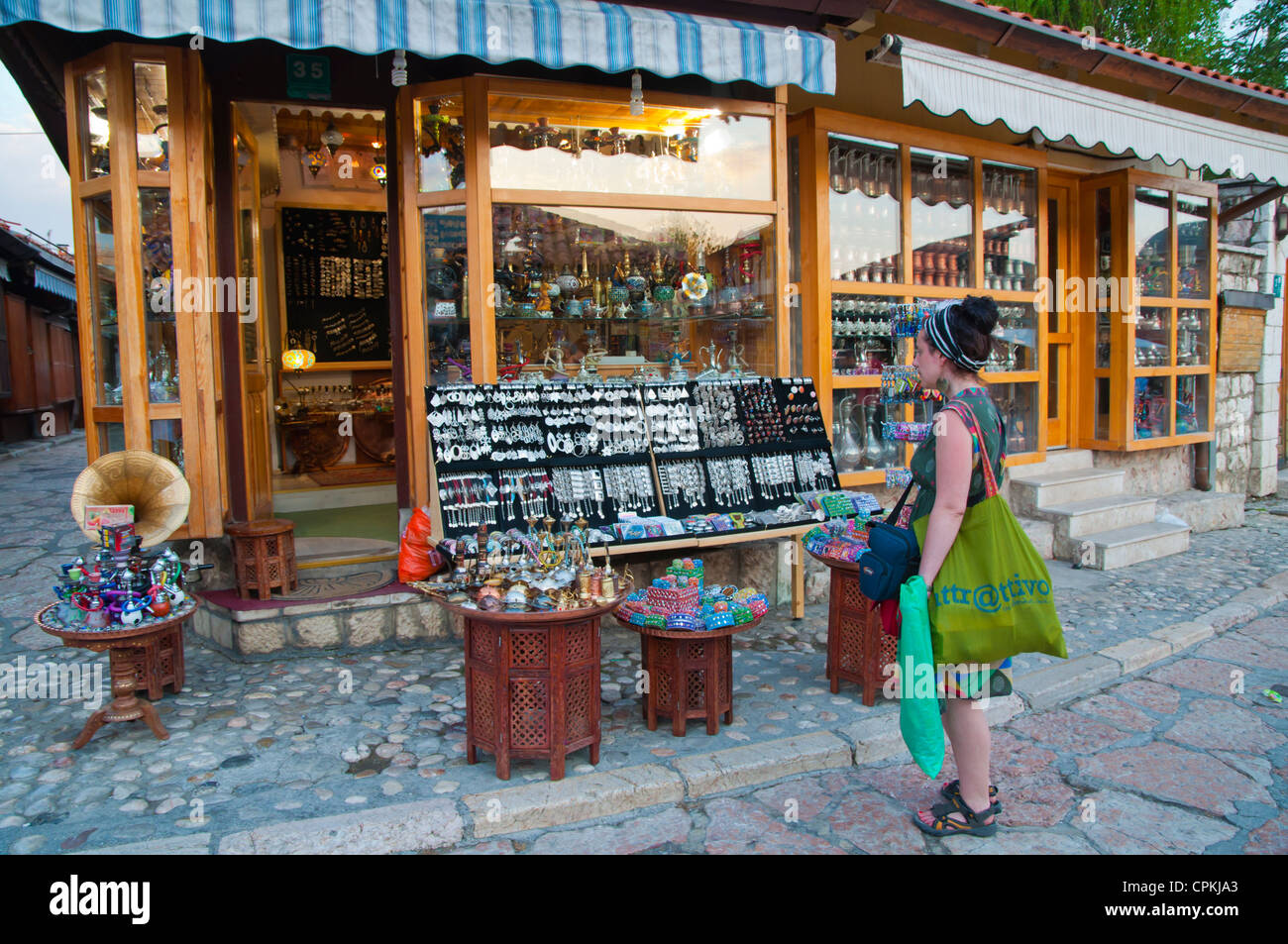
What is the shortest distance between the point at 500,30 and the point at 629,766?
388 cm

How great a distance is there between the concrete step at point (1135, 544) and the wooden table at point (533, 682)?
5626mm

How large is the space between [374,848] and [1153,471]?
359 inches

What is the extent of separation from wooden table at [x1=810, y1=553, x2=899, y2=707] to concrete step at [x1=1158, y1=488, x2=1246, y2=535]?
590 centimetres

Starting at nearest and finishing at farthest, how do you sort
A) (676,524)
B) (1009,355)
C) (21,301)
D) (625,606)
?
1. (625,606)
2. (676,524)
3. (1009,355)
4. (21,301)

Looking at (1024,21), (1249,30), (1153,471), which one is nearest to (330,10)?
(1024,21)

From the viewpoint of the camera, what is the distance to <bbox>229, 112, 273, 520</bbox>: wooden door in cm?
635

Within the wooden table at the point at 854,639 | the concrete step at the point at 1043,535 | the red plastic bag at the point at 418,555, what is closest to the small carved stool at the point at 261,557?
the red plastic bag at the point at 418,555

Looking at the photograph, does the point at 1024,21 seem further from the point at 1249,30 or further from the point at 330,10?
the point at 1249,30

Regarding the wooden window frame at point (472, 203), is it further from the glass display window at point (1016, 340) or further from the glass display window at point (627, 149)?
the glass display window at point (1016, 340)

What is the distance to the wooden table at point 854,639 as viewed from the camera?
4641 millimetres

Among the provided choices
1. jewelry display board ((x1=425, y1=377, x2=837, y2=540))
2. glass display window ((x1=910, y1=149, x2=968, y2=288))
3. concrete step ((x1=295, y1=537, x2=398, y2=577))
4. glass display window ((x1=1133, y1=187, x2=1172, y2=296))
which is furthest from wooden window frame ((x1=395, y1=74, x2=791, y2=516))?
glass display window ((x1=1133, y1=187, x2=1172, y2=296))

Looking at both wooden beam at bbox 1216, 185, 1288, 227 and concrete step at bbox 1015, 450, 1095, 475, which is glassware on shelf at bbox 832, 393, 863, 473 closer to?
concrete step at bbox 1015, 450, 1095, 475

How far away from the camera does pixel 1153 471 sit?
964 centimetres

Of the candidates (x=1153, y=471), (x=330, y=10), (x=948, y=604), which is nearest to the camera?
(x=948, y=604)
